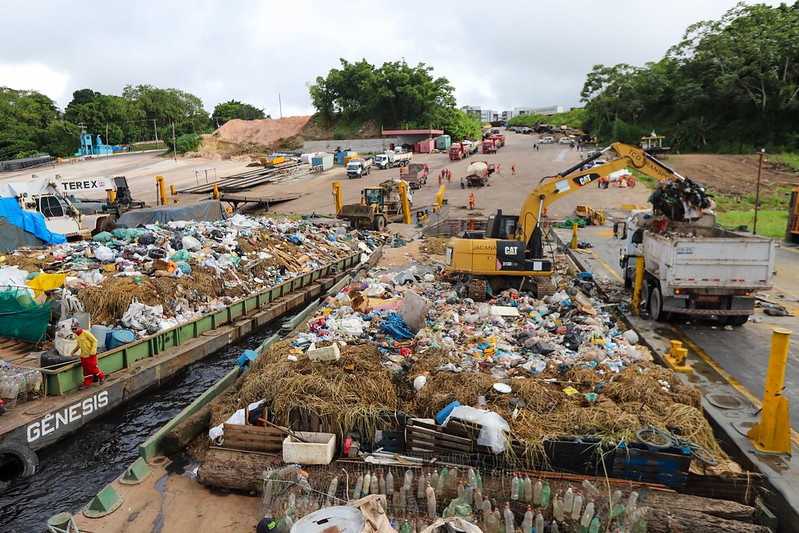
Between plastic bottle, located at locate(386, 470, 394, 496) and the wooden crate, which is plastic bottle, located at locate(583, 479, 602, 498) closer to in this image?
plastic bottle, located at locate(386, 470, 394, 496)

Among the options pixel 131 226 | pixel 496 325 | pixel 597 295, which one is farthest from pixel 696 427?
pixel 131 226

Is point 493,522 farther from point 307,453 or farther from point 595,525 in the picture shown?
point 307,453

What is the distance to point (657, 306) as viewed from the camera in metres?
11.1

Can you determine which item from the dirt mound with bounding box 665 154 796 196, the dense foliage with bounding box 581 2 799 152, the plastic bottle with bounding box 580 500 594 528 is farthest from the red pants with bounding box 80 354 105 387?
the dense foliage with bounding box 581 2 799 152

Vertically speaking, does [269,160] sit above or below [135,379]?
above

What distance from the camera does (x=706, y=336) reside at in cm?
1048

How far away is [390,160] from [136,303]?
37.7m

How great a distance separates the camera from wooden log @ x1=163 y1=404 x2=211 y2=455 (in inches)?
284

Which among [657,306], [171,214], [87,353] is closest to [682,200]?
[657,306]

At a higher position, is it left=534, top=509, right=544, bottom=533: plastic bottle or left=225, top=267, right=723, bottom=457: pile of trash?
left=225, top=267, right=723, bottom=457: pile of trash

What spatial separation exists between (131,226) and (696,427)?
1955 cm

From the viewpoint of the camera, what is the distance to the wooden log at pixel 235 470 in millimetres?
6266

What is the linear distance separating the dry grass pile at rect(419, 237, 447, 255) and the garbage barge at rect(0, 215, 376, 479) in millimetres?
3618

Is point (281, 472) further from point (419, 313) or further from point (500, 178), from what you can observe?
point (500, 178)
